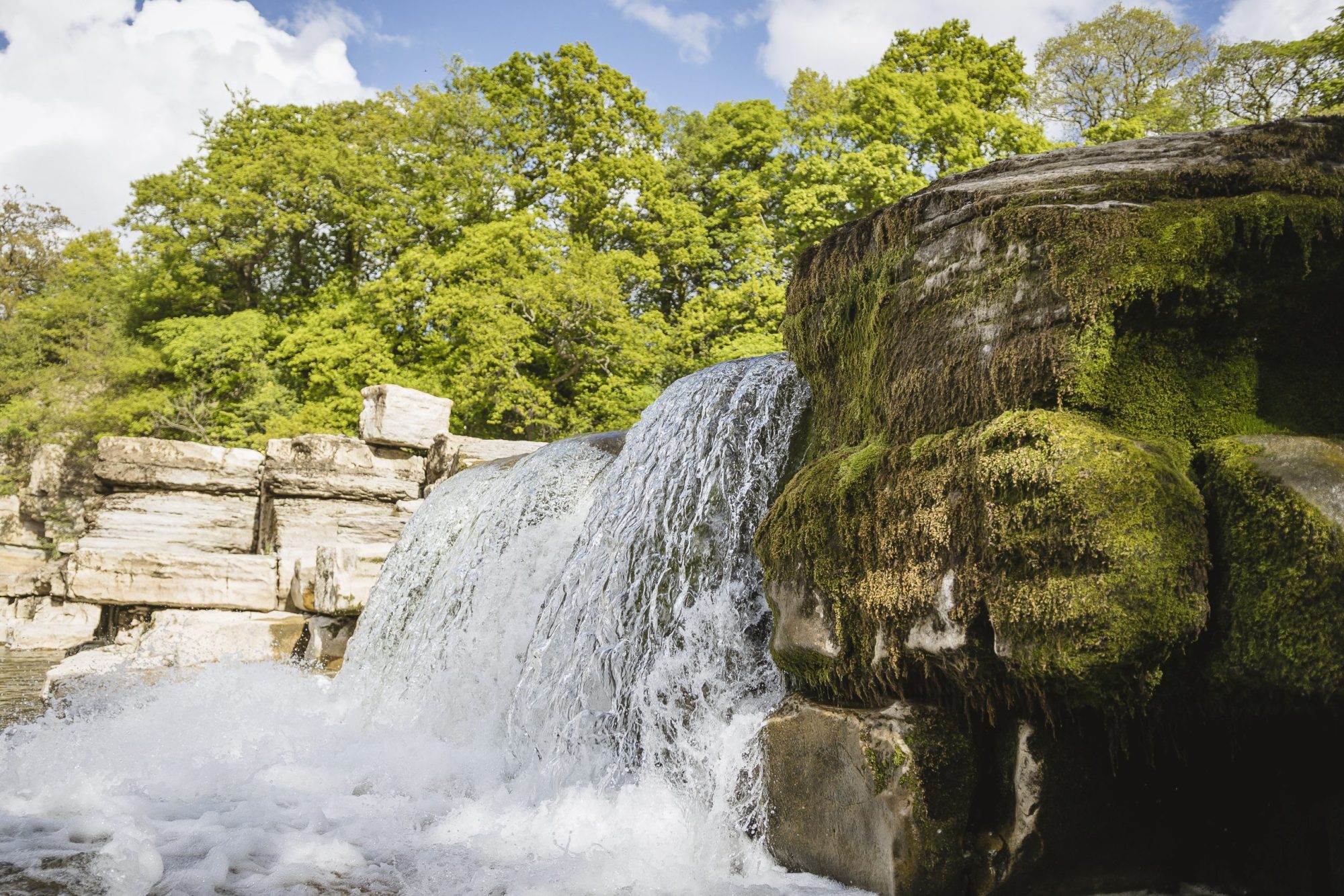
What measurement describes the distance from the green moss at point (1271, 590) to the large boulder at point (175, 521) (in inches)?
478

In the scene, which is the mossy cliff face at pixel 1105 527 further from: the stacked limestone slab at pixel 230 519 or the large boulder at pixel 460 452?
the large boulder at pixel 460 452

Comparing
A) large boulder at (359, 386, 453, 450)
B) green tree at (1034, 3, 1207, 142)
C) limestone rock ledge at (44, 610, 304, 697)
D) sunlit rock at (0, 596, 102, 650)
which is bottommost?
sunlit rock at (0, 596, 102, 650)

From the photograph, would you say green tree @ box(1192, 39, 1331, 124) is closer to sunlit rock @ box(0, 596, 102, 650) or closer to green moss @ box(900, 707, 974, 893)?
green moss @ box(900, 707, 974, 893)

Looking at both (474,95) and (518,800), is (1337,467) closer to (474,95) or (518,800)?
(518,800)

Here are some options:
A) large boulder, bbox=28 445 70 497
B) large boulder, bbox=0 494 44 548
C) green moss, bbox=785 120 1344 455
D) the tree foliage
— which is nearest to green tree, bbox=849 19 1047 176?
the tree foliage

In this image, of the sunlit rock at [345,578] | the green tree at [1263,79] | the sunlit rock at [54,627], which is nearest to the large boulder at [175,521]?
the sunlit rock at [54,627]

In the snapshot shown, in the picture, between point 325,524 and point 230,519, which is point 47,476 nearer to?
point 230,519

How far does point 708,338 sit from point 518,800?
14895 millimetres

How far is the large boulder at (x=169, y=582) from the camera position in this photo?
1057 centimetres

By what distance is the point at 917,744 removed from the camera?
10.2ft

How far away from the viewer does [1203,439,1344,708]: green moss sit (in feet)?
7.77

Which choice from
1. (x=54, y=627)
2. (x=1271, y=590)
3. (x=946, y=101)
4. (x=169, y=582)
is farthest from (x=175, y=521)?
(x=946, y=101)

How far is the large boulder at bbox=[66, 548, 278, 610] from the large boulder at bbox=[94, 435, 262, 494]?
152cm

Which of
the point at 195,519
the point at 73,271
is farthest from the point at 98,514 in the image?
the point at 73,271
